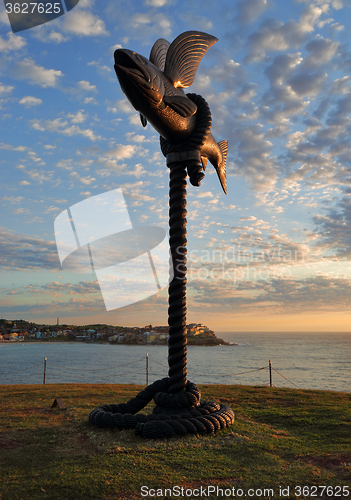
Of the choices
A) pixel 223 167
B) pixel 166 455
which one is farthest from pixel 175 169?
pixel 166 455

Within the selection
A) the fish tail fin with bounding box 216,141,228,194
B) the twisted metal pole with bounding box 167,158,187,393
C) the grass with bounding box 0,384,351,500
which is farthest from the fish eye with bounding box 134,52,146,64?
the grass with bounding box 0,384,351,500

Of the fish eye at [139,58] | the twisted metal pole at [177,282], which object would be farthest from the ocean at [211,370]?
the fish eye at [139,58]

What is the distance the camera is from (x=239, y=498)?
3.13 meters

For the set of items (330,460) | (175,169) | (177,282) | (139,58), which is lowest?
(330,460)

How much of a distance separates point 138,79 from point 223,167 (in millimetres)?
3744

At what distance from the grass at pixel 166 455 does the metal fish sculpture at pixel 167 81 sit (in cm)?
542

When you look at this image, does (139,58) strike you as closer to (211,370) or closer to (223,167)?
(223,167)

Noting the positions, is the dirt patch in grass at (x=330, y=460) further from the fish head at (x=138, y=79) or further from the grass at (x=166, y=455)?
the fish head at (x=138, y=79)

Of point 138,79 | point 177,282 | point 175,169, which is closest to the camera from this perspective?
point 138,79

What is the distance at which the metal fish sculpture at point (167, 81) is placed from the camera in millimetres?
5344

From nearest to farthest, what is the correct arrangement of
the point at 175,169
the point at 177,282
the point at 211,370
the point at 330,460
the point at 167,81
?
the point at 330,460
the point at 167,81
the point at 177,282
the point at 175,169
the point at 211,370

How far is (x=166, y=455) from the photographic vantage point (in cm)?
425

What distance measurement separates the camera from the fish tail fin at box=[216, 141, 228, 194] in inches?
329

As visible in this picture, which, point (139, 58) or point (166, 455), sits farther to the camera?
point (139, 58)
